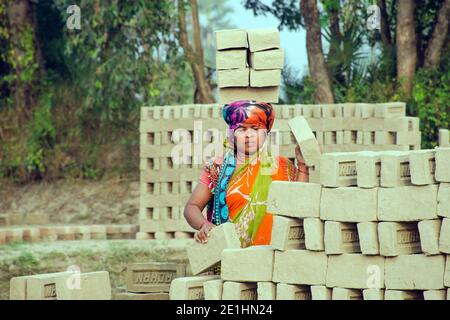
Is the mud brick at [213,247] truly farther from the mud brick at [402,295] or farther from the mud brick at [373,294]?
the mud brick at [402,295]

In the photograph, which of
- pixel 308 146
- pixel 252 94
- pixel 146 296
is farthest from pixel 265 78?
pixel 146 296

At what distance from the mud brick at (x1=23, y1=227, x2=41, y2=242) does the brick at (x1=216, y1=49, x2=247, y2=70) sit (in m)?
6.46

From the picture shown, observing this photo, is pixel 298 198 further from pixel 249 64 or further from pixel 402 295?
pixel 249 64

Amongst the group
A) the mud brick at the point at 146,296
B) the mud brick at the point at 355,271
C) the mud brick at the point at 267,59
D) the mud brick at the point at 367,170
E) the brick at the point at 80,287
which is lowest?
the mud brick at the point at 146,296

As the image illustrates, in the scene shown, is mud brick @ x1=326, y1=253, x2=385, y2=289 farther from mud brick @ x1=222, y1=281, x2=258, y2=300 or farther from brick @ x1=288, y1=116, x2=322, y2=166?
brick @ x1=288, y1=116, x2=322, y2=166

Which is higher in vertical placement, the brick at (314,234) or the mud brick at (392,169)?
the mud brick at (392,169)

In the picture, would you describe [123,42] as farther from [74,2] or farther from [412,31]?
[412,31]

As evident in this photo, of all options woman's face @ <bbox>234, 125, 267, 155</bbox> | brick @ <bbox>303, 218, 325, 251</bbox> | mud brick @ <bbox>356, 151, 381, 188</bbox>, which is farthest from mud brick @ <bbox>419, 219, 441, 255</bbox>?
woman's face @ <bbox>234, 125, 267, 155</bbox>

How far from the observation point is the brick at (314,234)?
7836 mm

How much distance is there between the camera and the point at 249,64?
9328 mm

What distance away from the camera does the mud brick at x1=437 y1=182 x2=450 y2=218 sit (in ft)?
24.8

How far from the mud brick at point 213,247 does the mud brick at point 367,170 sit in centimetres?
93

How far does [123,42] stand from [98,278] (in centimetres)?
1005

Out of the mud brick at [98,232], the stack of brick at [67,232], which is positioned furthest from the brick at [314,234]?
the mud brick at [98,232]
